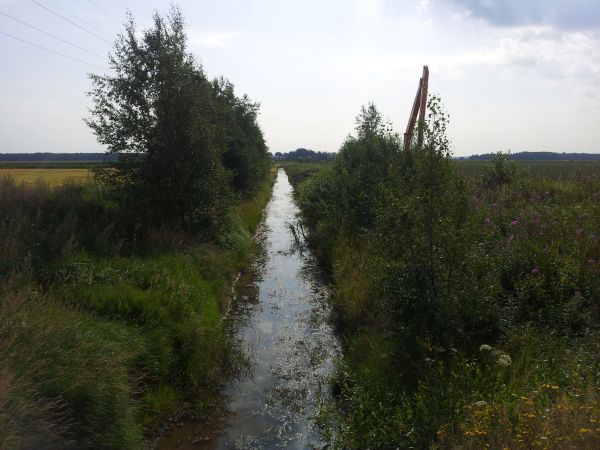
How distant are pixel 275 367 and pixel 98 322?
3.28 metres

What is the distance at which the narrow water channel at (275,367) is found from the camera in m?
5.93

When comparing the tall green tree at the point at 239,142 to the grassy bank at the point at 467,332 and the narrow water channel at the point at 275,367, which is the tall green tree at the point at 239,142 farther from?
the grassy bank at the point at 467,332

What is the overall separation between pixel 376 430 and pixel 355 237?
8937mm

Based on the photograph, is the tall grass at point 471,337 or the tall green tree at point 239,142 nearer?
the tall grass at point 471,337

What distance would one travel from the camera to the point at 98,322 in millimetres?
5895

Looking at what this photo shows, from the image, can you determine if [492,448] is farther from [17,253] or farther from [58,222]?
[58,222]

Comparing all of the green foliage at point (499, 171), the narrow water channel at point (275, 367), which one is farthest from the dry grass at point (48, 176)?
the green foliage at point (499, 171)

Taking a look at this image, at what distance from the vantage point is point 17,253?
6.82m

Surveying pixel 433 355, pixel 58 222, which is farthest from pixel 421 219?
pixel 58 222

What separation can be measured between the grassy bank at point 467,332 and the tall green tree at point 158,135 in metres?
5.88

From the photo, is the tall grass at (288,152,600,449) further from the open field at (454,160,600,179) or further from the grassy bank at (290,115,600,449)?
the open field at (454,160,600,179)

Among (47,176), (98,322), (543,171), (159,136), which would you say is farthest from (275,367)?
(47,176)

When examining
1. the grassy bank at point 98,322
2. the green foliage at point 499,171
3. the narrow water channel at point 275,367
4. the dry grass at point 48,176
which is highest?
the green foliage at point 499,171

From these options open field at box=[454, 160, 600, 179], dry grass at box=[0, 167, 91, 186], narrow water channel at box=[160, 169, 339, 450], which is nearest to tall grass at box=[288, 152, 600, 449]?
narrow water channel at box=[160, 169, 339, 450]
